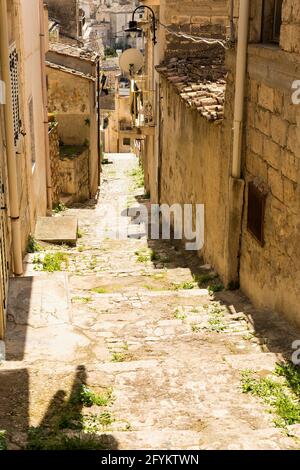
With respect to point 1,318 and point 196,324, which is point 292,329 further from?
point 1,318

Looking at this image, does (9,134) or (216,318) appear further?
(9,134)

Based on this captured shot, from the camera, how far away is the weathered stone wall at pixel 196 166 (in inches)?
361

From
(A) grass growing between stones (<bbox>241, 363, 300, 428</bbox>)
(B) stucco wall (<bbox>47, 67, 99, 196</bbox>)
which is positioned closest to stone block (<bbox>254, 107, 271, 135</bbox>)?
(A) grass growing between stones (<bbox>241, 363, 300, 428</bbox>)

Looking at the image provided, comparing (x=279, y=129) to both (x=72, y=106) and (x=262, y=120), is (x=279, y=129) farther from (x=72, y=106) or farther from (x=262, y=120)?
(x=72, y=106)

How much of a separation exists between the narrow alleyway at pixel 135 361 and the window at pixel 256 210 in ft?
3.07

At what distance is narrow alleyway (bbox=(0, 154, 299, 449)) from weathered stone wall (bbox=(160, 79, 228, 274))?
82 cm

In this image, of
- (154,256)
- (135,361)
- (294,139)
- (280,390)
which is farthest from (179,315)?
(154,256)

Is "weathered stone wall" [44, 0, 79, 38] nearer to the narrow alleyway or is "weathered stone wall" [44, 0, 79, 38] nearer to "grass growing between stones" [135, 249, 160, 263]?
"grass growing between stones" [135, 249, 160, 263]

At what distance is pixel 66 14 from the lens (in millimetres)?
30375

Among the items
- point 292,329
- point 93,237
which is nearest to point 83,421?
point 292,329

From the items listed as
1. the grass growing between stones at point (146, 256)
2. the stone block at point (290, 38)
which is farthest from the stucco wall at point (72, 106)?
the stone block at point (290, 38)

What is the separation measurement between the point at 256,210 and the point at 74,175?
1420 centimetres
